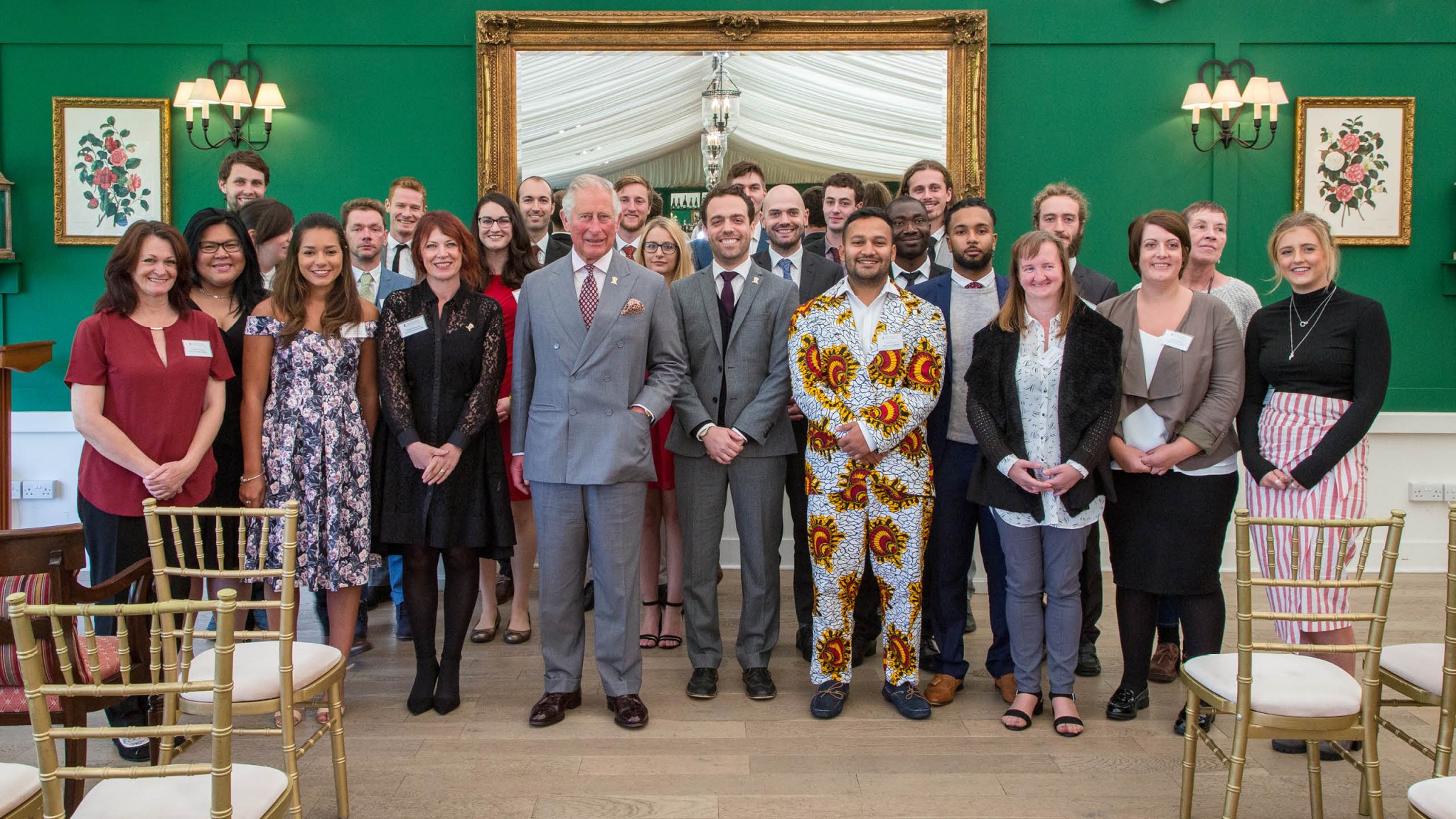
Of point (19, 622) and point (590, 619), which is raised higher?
point (19, 622)

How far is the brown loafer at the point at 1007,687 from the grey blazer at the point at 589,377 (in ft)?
4.81

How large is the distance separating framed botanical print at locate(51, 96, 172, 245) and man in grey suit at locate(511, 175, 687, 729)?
145 inches

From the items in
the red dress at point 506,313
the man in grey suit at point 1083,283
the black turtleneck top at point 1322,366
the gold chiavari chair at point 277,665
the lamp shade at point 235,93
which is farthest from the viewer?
the lamp shade at point 235,93

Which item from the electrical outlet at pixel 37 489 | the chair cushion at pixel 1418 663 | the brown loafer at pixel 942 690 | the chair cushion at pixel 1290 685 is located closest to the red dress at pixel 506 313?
the brown loafer at pixel 942 690

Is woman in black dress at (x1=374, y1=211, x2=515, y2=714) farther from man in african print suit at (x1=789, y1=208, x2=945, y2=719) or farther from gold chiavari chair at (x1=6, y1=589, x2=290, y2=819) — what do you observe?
gold chiavari chair at (x1=6, y1=589, x2=290, y2=819)

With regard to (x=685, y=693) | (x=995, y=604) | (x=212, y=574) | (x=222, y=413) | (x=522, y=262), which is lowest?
(x=685, y=693)

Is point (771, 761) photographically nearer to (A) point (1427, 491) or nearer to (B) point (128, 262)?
(B) point (128, 262)

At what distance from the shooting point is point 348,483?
344cm

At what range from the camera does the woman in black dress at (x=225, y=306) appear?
3598 millimetres

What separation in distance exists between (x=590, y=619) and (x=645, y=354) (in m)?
1.74

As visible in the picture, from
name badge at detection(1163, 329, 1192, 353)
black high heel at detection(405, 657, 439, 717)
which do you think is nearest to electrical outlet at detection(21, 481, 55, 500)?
black high heel at detection(405, 657, 439, 717)

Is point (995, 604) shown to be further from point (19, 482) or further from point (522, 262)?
point (19, 482)

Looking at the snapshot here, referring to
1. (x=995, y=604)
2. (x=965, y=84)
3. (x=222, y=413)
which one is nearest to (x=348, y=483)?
(x=222, y=413)

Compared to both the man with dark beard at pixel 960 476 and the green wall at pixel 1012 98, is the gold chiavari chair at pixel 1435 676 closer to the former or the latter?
the man with dark beard at pixel 960 476
